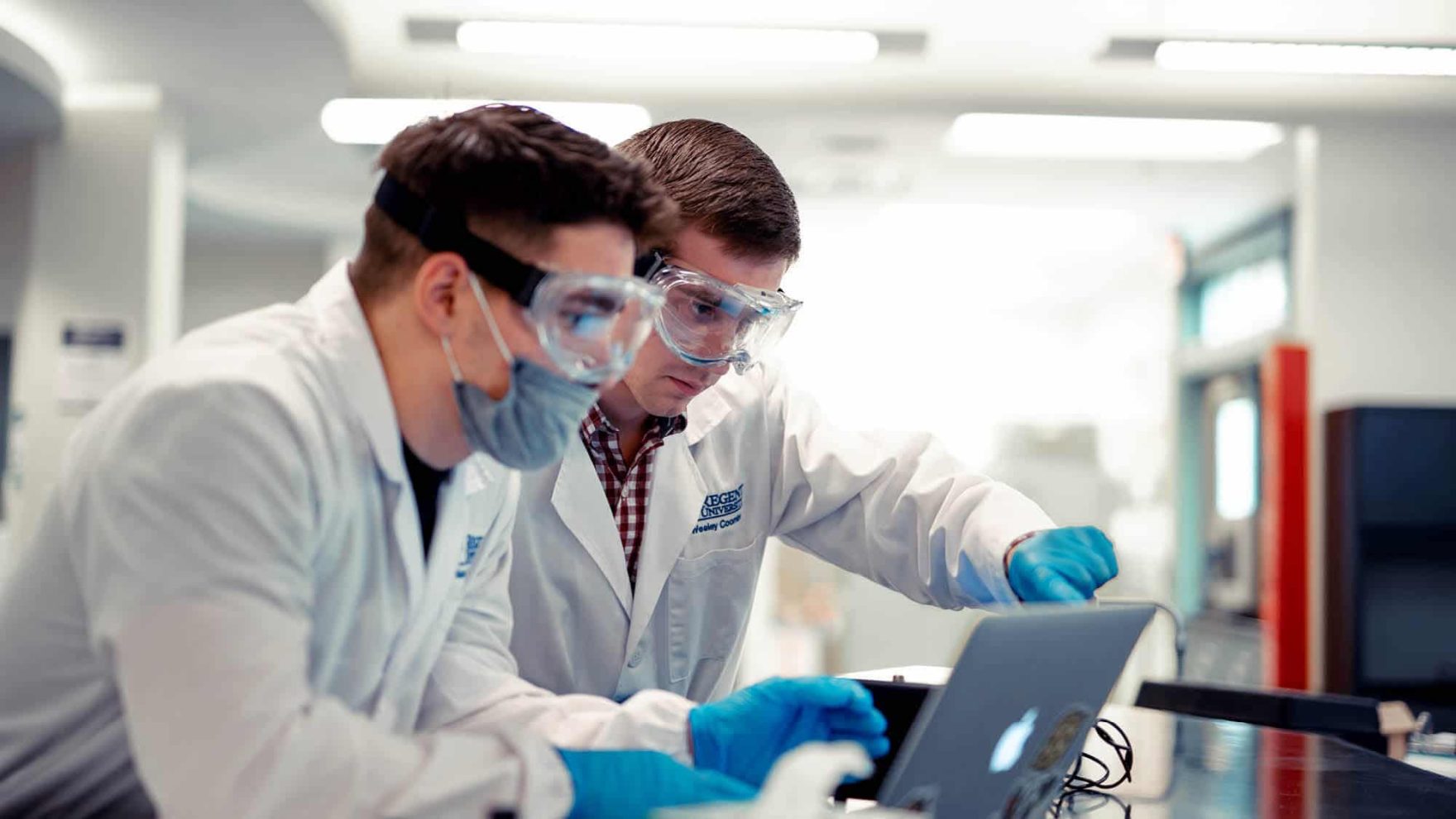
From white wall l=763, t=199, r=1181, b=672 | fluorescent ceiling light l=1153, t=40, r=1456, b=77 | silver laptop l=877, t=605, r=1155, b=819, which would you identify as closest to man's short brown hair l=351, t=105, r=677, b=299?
silver laptop l=877, t=605, r=1155, b=819

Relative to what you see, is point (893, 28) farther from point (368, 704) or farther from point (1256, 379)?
point (368, 704)

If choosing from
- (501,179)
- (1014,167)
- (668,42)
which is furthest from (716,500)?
(1014,167)

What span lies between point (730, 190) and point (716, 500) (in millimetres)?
514

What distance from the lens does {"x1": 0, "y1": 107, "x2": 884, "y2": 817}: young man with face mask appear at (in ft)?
3.37

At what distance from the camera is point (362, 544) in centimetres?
126

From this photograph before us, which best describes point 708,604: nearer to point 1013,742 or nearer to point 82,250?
point 1013,742

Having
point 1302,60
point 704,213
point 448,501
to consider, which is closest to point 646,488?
point 704,213

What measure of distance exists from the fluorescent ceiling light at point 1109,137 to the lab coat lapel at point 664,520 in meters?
3.59

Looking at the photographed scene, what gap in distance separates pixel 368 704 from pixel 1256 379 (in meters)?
6.02

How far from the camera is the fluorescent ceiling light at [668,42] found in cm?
452

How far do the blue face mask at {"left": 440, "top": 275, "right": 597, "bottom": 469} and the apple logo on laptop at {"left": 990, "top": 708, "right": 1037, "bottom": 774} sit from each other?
21.1 inches

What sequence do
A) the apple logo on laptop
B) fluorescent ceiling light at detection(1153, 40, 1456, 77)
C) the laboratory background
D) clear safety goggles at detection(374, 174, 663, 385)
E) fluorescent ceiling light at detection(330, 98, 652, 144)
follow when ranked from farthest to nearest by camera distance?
1. fluorescent ceiling light at detection(330, 98, 652, 144)
2. fluorescent ceiling light at detection(1153, 40, 1456, 77)
3. the laboratory background
4. clear safety goggles at detection(374, 174, 663, 385)
5. the apple logo on laptop

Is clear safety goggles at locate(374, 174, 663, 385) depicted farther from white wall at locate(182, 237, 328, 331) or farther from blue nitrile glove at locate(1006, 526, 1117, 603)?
white wall at locate(182, 237, 328, 331)

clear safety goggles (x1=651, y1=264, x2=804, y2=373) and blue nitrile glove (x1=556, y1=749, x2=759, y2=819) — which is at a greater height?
clear safety goggles (x1=651, y1=264, x2=804, y2=373)
